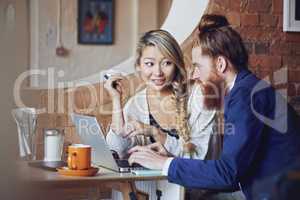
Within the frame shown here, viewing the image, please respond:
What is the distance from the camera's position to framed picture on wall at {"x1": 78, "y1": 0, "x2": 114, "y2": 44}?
2320mm

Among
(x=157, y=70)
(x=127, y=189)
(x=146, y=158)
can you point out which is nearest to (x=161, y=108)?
(x=157, y=70)

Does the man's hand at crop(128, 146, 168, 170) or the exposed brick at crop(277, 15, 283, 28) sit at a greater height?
the exposed brick at crop(277, 15, 283, 28)

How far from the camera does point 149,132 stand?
250 cm

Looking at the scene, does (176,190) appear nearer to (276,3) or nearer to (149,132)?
(149,132)

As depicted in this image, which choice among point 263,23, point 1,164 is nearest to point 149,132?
point 263,23

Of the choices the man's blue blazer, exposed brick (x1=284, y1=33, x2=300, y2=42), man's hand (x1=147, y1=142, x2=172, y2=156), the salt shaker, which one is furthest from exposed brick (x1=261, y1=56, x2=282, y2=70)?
the salt shaker

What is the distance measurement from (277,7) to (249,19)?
0.63 ft

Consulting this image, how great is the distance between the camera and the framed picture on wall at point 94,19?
232 cm

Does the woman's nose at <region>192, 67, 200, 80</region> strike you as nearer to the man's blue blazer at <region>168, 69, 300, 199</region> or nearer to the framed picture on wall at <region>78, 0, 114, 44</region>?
the man's blue blazer at <region>168, 69, 300, 199</region>

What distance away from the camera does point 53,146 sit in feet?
7.48

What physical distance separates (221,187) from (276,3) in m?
1.17

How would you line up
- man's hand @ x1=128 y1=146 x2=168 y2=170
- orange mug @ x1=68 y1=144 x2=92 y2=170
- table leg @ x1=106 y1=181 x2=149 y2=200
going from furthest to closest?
man's hand @ x1=128 y1=146 x2=168 y2=170 → table leg @ x1=106 y1=181 x2=149 y2=200 → orange mug @ x1=68 y1=144 x2=92 y2=170

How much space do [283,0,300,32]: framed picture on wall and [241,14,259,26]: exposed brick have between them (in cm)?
17

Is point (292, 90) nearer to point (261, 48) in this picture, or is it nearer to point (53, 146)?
point (261, 48)
